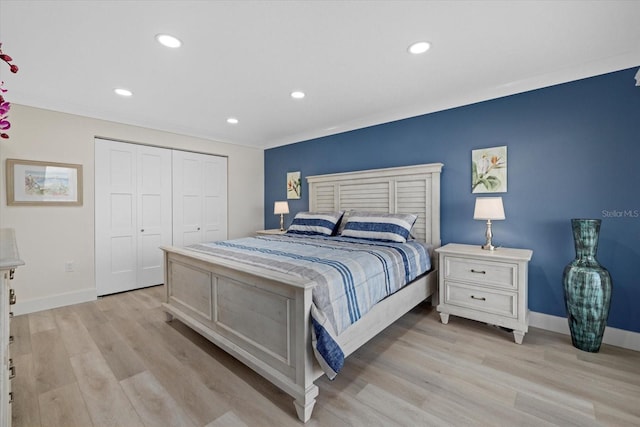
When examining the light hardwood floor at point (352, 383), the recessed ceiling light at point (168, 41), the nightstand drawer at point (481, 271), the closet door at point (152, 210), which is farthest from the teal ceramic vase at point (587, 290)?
the closet door at point (152, 210)

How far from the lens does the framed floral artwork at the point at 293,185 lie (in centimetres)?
480

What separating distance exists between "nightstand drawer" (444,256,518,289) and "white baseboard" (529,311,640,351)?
0.62 meters

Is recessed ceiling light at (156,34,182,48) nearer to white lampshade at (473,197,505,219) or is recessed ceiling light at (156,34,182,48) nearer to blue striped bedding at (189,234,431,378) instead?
blue striped bedding at (189,234,431,378)

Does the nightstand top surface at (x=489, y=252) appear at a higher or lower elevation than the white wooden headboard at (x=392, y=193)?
lower

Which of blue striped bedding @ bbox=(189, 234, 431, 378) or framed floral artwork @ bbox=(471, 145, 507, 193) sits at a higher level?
framed floral artwork @ bbox=(471, 145, 507, 193)

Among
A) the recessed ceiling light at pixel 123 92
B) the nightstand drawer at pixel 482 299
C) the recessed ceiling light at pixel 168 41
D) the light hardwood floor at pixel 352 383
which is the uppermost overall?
the recessed ceiling light at pixel 123 92

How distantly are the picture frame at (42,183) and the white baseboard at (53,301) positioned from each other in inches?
40.6

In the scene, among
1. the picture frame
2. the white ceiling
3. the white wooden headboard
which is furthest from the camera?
the white wooden headboard

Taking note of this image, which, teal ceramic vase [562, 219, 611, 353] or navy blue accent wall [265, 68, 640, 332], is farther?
navy blue accent wall [265, 68, 640, 332]

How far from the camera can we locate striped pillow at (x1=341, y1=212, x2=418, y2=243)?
3.03 m

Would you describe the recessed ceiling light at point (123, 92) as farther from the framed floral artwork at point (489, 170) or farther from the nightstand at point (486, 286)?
the framed floral artwork at point (489, 170)

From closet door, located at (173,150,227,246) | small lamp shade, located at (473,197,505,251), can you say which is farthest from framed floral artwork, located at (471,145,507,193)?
closet door, located at (173,150,227,246)

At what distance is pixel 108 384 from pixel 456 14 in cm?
321

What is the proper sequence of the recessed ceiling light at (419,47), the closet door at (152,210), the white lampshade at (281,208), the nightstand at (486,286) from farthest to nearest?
the white lampshade at (281,208)
the closet door at (152,210)
the nightstand at (486,286)
the recessed ceiling light at (419,47)
